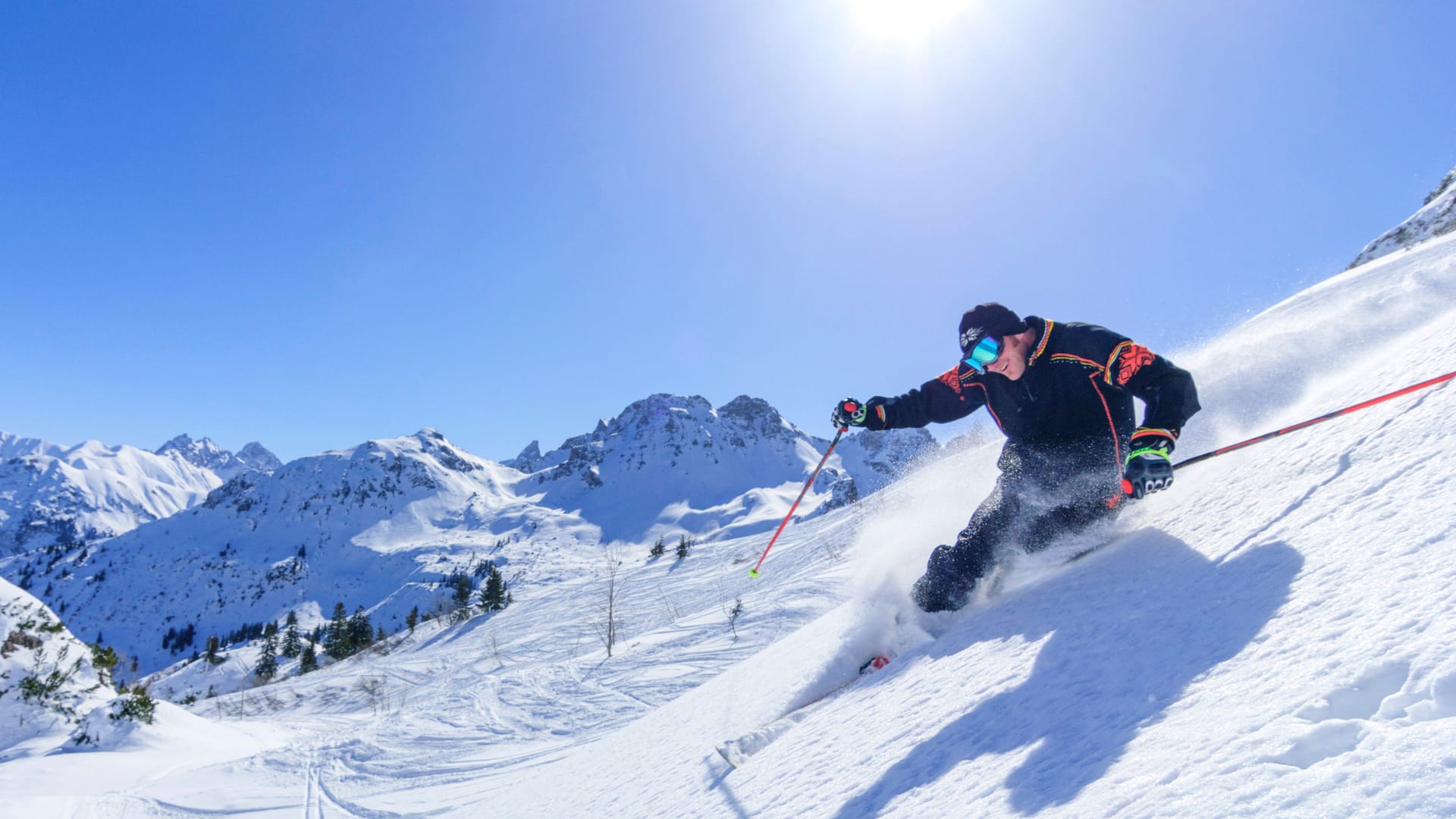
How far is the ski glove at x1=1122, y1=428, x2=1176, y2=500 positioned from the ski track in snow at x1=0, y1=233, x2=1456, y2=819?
40cm

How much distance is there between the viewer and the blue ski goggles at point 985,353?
16.5ft

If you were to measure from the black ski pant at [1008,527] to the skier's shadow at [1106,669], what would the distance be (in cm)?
91

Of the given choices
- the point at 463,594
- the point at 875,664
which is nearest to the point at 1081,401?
the point at 875,664

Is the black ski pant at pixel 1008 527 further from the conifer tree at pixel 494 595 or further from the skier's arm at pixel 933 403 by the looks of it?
the conifer tree at pixel 494 595

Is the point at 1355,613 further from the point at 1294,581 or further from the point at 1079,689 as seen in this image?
the point at 1079,689

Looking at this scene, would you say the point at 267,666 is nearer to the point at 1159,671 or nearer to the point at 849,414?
the point at 849,414

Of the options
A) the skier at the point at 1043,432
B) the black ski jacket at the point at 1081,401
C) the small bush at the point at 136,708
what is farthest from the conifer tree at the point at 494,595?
the black ski jacket at the point at 1081,401

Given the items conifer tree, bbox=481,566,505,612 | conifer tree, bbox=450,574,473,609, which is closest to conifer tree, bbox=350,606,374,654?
conifer tree, bbox=450,574,473,609

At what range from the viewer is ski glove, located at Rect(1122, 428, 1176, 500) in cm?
387

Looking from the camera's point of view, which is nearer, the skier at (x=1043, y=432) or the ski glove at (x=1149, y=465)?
the ski glove at (x=1149, y=465)

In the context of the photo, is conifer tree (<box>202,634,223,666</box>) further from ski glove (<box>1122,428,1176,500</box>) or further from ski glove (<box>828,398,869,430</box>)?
ski glove (<box>1122,428,1176,500</box>)

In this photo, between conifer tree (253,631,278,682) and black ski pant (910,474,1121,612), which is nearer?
black ski pant (910,474,1121,612)

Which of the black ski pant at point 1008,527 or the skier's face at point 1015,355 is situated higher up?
the skier's face at point 1015,355

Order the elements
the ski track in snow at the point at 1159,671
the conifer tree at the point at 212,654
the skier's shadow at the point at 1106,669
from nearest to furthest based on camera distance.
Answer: the ski track in snow at the point at 1159,671, the skier's shadow at the point at 1106,669, the conifer tree at the point at 212,654
